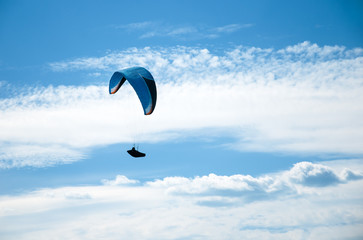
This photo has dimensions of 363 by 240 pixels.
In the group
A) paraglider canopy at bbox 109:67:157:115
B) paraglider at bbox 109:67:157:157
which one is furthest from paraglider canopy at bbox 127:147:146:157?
paraglider canopy at bbox 109:67:157:115

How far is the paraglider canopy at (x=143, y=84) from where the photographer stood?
55.2 metres

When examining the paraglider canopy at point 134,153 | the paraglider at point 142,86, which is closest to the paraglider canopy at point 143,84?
the paraglider at point 142,86

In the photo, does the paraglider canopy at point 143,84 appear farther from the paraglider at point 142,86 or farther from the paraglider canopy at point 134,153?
the paraglider canopy at point 134,153

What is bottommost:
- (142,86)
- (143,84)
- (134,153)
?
(134,153)

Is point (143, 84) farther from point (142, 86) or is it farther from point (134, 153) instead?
point (134, 153)

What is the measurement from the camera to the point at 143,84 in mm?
55844

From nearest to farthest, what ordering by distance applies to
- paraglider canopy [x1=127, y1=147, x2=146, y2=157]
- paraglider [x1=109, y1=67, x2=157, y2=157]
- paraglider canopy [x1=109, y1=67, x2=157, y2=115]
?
paraglider canopy [x1=127, y1=147, x2=146, y2=157] → paraglider [x1=109, y1=67, x2=157, y2=157] → paraglider canopy [x1=109, y1=67, x2=157, y2=115]

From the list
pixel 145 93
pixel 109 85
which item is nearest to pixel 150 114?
pixel 145 93

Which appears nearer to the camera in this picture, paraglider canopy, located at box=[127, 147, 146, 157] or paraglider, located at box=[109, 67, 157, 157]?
paraglider canopy, located at box=[127, 147, 146, 157]

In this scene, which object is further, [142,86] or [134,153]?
[142,86]

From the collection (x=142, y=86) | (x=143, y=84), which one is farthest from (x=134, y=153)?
(x=143, y=84)

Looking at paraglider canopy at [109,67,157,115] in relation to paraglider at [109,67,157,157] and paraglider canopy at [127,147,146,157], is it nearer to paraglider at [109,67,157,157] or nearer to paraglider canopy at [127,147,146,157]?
paraglider at [109,67,157,157]

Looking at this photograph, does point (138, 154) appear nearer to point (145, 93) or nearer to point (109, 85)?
point (145, 93)

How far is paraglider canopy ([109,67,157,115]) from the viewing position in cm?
5519
